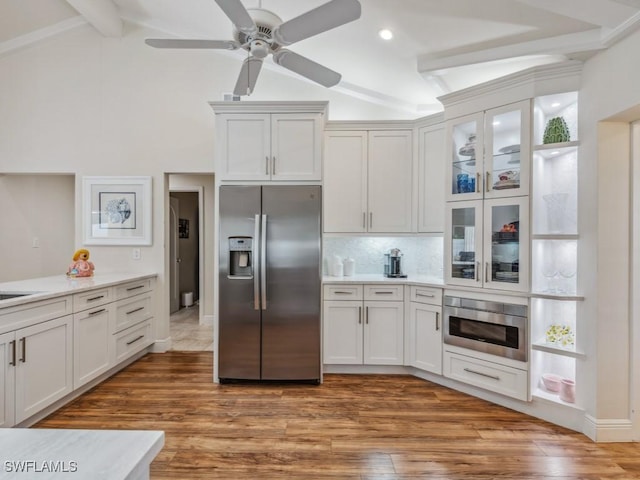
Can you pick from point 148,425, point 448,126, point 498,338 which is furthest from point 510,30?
point 148,425

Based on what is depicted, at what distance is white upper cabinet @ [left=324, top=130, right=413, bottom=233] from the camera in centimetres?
368

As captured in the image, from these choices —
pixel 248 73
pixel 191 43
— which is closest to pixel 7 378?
pixel 191 43

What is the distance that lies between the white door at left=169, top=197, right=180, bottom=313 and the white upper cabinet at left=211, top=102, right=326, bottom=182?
3311 millimetres

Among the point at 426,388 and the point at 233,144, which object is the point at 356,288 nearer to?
the point at 426,388

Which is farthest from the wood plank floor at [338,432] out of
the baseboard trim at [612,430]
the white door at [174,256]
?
the white door at [174,256]

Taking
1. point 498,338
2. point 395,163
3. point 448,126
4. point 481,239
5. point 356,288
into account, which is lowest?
point 498,338

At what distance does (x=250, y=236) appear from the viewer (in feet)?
10.6

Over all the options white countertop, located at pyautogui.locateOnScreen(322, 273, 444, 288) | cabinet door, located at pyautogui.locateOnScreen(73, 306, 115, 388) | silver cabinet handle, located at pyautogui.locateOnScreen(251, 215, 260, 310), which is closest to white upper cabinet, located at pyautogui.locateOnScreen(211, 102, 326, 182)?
silver cabinet handle, located at pyautogui.locateOnScreen(251, 215, 260, 310)

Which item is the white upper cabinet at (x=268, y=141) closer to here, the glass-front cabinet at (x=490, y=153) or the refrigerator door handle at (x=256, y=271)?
the refrigerator door handle at (x=256, y=271)

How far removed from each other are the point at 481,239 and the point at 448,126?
107 centimetres

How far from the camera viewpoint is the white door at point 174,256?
241 inches

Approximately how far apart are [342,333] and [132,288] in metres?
2.19

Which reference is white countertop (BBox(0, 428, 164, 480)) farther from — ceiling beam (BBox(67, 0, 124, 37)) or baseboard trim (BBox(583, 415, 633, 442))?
ceiling beam (BBox(67, 0, 124, 37))

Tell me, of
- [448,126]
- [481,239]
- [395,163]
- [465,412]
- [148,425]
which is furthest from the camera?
[395,163]
